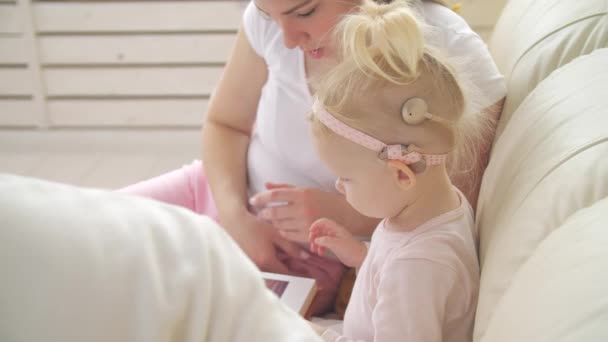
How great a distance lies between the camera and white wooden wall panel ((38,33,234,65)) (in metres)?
2.78

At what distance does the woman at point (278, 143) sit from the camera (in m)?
1.13

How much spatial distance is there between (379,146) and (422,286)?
177 mm

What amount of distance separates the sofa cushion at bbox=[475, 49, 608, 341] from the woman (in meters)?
0.12

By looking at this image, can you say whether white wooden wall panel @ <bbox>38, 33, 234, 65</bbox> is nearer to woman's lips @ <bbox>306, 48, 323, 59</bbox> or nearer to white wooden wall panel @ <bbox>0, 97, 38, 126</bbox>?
white wooden wall panel @ <bbox>0, 97, 38, 126</bbox>

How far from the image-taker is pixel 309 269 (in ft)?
4.23

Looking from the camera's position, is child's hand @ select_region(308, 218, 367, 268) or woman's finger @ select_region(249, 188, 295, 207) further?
woman's finger @ select_region(249, 188, 295, 207)

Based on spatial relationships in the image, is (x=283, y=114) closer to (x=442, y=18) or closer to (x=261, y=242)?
(x=261, y=242)

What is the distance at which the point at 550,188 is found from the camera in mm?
748

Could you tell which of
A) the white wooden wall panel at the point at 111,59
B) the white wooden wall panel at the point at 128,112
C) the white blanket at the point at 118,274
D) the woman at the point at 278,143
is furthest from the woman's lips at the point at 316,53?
the white wooden wall panel at the point at 128,112

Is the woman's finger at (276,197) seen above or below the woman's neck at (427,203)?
below

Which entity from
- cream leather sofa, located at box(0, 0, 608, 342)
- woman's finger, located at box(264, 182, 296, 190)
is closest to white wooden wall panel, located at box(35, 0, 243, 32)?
woman's finger, located at box(264, 182, 296, 190)

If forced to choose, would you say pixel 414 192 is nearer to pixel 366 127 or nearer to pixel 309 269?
pixel 366 127

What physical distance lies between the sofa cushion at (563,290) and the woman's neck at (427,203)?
0.23 metres

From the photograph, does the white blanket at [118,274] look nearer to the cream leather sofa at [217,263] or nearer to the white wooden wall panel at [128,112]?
the cream leather sofa at [217,263]
